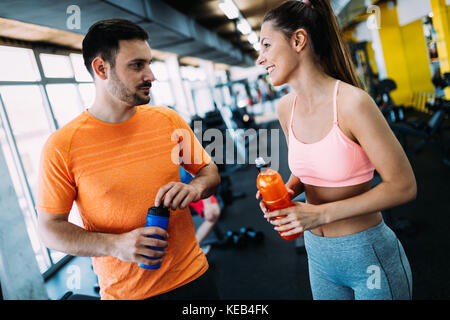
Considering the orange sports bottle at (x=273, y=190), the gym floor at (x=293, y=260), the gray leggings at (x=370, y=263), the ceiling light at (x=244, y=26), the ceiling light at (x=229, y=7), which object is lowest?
the gym floor at (x=293, y=260)

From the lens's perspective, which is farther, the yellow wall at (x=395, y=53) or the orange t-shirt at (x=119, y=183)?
the yellow wall at (x=395, y=53)

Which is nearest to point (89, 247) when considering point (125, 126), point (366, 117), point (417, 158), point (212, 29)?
point (125, 126)

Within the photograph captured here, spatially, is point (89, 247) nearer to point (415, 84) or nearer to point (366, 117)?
point (366, 117)

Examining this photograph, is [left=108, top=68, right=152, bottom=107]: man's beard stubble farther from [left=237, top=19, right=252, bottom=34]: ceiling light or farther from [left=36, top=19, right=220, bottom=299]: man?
[left=237, top=19, right=252, bottom=34]: ceiling light

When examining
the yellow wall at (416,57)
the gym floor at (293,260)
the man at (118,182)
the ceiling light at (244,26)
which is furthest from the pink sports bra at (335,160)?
the yellow wall at (416,57)

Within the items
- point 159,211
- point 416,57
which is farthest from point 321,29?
point 416,57

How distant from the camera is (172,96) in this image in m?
11.5

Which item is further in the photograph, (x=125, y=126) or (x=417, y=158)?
(x=417, y=158)

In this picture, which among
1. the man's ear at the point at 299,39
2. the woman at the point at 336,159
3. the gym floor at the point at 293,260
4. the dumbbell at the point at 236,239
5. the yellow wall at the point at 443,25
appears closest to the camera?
the woman at the point at 336,159

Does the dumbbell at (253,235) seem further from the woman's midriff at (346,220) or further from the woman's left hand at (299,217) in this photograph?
the woman's left hand at (299,217)

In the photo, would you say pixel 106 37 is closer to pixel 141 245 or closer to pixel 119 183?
pixel 119 183

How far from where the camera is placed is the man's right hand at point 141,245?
993 millimetres

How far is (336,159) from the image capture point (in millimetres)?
988
